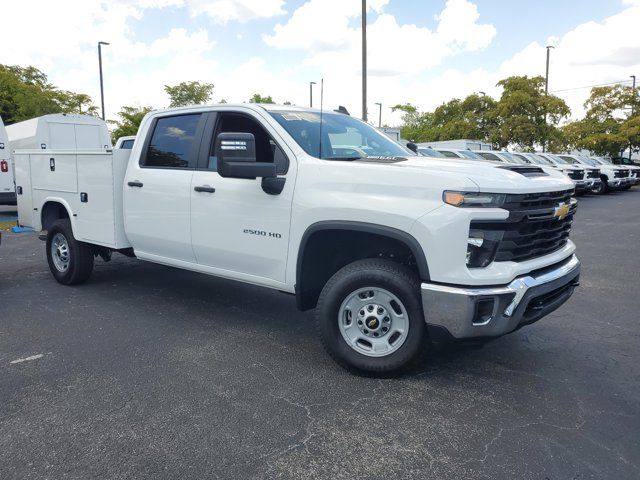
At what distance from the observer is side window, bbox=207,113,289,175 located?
4195 mm

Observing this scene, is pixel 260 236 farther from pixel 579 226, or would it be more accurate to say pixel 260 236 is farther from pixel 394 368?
pixel 579 226

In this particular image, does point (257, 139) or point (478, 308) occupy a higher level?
point (257, 139)

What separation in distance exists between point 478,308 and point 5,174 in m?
12.7

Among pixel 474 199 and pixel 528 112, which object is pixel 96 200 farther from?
pixel 528 112

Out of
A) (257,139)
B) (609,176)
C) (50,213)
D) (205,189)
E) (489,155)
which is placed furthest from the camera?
(609,176)

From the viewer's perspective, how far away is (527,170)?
3.86 metres

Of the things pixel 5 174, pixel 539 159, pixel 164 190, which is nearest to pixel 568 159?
pixel 539 159

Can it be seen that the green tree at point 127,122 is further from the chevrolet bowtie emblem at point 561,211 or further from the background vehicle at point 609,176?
the chevrolet bowtie emblem at point 561,211

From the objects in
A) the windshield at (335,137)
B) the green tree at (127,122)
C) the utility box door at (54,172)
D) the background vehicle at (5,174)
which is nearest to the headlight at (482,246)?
the windshield at (335,137)

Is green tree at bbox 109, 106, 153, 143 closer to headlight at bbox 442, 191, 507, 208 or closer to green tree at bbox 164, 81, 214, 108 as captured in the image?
green tree at bbox 164, 81, 214, 108

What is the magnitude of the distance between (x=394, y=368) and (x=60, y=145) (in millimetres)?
15011

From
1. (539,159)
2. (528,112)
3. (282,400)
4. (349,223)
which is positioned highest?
(528,112)

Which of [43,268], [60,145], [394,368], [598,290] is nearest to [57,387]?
[394,368]

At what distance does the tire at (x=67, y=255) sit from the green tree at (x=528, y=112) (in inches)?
1291
